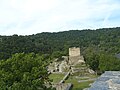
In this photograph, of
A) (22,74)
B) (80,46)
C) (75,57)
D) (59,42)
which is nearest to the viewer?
(22,74)

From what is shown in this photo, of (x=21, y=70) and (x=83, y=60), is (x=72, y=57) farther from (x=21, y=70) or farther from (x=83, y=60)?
(x=21, y=70)

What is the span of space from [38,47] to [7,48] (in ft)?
72.7

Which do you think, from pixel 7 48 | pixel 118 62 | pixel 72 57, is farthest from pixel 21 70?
pixel 7 48

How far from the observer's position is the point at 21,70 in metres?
26.5

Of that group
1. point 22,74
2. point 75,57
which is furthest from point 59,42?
point 22,74

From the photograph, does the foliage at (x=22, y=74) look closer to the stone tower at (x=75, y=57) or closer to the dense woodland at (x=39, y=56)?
the dense woodland at (x=39, y=56)

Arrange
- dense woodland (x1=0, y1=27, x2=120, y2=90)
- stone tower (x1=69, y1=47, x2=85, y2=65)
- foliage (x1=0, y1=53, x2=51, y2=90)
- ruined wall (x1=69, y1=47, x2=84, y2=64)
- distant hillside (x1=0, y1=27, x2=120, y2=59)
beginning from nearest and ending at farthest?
foliage (x1=0, y1=53, x2=51, y2=90), dense woodland (x1=0, y1=27, x2=120, y2=90), stone tower (x1=69, y1=47, x2=85, y2=65), ruined wall (x1=69, y1=47, x2=84, y2=64), distant hillside (x1=0, y1=27, x2=120, y2=59)

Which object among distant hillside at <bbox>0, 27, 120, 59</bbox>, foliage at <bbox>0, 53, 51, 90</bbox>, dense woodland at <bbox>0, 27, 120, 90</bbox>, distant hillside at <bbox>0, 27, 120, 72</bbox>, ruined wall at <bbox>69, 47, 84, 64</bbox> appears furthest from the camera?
distant hillside at <bbox>0, 27, 120, 59</bbox>

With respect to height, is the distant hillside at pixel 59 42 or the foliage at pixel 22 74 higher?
the foliage at pixel 22 74

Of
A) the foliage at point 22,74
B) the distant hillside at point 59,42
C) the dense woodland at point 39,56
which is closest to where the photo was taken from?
the foliage at point 22,74

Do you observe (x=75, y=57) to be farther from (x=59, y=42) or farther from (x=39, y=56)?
(x=59, y=42)

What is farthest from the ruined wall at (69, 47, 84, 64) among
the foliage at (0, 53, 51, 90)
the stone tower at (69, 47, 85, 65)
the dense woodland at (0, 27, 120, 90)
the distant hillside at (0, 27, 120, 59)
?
the foliage at (0, 53, 51, 90)

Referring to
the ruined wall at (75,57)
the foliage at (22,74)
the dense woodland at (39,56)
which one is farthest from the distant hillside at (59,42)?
the foliage at (22,74)

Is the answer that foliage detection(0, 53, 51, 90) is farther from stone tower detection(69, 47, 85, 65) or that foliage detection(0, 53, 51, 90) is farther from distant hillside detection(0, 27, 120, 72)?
stone tower detection(69, 47, 85, 65)
